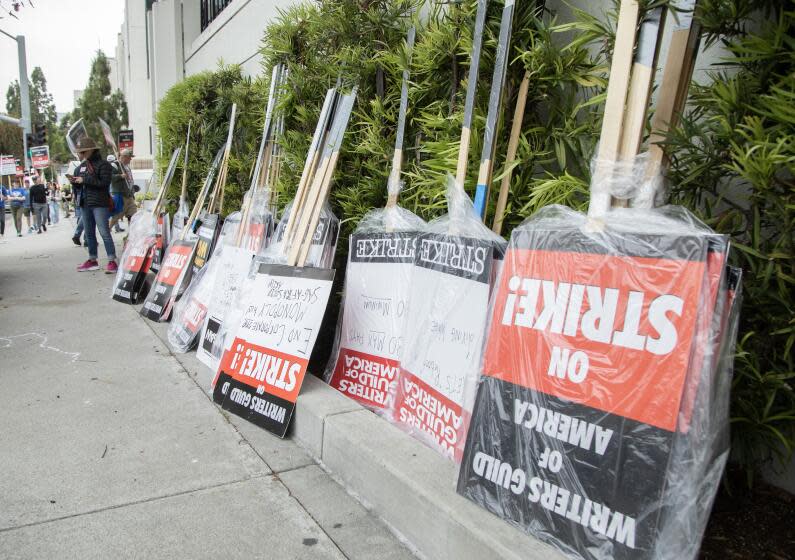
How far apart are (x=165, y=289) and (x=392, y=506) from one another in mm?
4217

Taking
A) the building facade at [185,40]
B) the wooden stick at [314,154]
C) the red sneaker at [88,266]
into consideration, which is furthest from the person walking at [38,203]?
the wooden stick at [314,154]

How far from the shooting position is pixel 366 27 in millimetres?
3764

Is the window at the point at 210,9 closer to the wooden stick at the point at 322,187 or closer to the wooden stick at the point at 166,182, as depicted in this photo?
the wooden stick at the point at 166,182

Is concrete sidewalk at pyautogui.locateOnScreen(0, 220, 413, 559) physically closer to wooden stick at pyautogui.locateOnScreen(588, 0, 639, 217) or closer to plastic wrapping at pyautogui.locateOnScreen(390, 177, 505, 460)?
plastic wrapping at pyautogui.locateOnScreen(390, 177, 505, 460)

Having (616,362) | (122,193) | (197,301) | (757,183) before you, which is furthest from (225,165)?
(757,183)

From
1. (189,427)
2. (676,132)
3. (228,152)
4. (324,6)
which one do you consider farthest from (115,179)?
(676,132)

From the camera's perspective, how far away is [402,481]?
224cm

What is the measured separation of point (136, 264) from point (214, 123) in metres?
2.25

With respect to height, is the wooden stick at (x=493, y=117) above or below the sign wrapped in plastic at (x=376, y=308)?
Result: above

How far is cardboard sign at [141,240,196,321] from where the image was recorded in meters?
5.59

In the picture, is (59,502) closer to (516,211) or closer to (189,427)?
(189,427)

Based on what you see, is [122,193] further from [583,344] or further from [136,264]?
[583,344]

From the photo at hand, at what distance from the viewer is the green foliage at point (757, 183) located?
167 cm

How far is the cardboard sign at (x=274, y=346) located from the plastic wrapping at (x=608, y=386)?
53.0 inches
